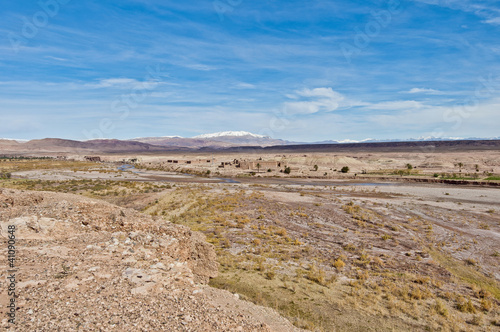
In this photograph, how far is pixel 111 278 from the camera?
8.49 metres

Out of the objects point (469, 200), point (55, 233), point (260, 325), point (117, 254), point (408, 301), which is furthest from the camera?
point (469, 200)

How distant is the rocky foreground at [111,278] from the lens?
22.2ft

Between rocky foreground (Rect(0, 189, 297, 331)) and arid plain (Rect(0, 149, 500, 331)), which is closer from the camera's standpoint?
rocky foreground (Rect(0, 189, 297, 331))

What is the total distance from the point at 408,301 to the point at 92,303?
12488 mm

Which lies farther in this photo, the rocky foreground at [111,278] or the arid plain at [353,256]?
the arid plain at [353,256]

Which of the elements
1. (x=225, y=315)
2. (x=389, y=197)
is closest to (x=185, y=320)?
(x=225, y=315)

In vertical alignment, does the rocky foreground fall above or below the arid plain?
above

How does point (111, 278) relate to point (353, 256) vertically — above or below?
above

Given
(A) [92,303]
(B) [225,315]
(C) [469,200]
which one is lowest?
(C) [469,200]

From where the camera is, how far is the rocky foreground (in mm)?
6759

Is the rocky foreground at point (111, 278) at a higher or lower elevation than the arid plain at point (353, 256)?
higher

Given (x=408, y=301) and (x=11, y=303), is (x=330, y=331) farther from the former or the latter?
(x=11, y=303)

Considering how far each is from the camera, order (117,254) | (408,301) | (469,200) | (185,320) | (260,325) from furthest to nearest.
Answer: (469,200), (408,301), (117,254), (260,325), (185,320)

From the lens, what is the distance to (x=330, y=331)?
34.2 ft
